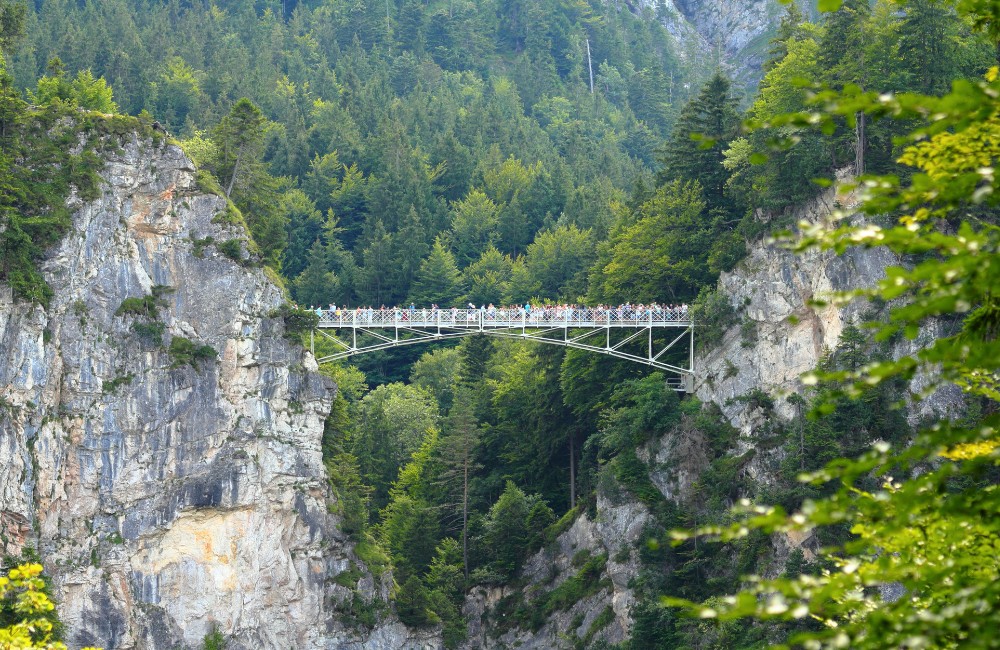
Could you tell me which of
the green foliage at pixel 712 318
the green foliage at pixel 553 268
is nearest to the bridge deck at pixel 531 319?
the green foliage at pixel 712 318

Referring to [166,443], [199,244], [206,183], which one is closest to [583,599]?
[166,443]

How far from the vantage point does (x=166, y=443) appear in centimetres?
5347

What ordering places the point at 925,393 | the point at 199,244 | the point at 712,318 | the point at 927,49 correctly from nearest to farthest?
the point at 925,393 → the point at 927,49 → the point at 712,318 → the point at 199,244

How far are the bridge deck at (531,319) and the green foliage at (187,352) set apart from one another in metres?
4.50

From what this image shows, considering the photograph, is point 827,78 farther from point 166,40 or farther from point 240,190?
point 166,40

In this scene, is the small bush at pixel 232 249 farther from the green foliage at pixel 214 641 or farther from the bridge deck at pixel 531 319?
the green foliage at pixel 214 641

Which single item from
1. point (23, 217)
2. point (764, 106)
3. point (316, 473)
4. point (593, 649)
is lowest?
point (593, 649)

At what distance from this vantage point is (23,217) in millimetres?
Result: 50938

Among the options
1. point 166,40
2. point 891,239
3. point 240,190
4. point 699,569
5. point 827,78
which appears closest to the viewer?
point 891,239

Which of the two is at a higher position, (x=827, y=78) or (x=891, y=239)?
(x=827, y=78)

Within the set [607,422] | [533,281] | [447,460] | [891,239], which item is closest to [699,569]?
[607,422]

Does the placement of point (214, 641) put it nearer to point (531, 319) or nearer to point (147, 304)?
point (147, 304)

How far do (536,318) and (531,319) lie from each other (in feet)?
0.63

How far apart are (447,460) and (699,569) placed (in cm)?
1543
